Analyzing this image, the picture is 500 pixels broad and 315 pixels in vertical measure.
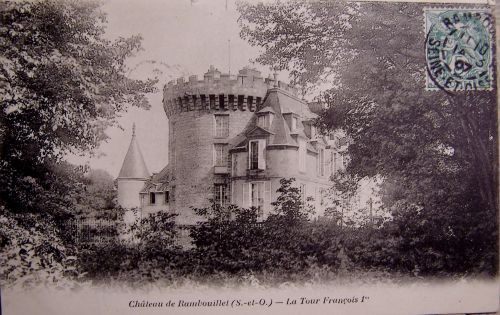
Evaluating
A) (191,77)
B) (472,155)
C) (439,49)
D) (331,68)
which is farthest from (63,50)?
(472,155)

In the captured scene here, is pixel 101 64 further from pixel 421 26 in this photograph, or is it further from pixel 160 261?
pixel 421 26

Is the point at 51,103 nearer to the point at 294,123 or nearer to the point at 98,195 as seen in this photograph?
the point at 98,195

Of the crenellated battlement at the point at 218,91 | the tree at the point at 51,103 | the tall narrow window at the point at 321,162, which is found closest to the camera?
the tree at the point at 51,103

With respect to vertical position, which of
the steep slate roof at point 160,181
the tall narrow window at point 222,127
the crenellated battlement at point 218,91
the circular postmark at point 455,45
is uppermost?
the circular postmark at point 455,45

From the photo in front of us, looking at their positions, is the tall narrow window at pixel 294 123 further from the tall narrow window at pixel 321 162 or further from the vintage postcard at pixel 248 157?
the tall narrow window at pixel 321 162

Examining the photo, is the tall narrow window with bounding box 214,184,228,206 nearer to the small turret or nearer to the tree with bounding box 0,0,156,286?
the small turret

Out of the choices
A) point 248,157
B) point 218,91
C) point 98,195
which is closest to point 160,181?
point 98,195

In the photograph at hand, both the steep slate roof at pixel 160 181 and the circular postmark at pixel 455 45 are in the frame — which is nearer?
the steep slate roof at pixel 160 181

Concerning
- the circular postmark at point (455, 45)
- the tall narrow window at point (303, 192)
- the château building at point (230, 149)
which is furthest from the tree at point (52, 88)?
the circular postmark at point (455, 45)

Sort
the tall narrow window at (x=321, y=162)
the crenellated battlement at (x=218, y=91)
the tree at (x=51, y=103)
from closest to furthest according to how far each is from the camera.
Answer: the tree at (x=51, y=103) < the crenellated battlement at (x=218, y=91) < the tall narrow window at (x=321, y=162)
